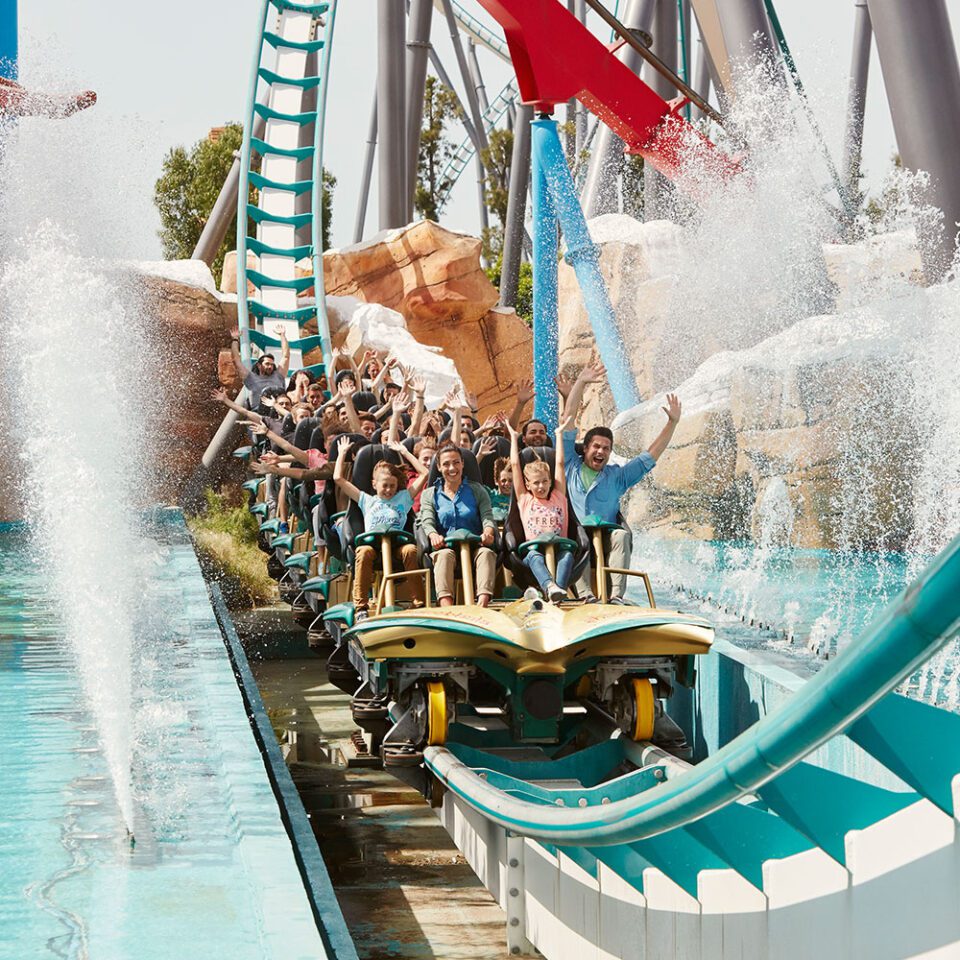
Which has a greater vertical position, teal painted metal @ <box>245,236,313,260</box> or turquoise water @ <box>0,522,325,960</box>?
teal painted metal @ <box>245,236,313,260</box>

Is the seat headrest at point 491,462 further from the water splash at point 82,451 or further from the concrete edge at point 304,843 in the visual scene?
the water splash at point 82,451

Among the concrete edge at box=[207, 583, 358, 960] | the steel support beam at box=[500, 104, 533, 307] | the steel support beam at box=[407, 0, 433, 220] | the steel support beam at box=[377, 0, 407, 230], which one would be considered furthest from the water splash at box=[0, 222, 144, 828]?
the steel support beam at box=[500, 104, 533, 307]

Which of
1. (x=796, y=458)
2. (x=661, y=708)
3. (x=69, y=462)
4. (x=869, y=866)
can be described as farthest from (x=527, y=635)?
(x=796, y=458)

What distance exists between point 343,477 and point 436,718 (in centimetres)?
261

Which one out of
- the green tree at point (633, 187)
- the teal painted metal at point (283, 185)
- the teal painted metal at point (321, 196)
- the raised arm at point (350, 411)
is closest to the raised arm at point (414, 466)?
the raised arm at point (350, 411)

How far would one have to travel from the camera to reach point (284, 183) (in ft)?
62.2

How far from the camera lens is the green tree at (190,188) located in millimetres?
31656

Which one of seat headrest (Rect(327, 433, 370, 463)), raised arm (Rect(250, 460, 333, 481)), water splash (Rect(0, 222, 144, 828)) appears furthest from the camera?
raised arm (Rect(250, 460, 333, 481))

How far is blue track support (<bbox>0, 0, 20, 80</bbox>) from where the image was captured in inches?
563

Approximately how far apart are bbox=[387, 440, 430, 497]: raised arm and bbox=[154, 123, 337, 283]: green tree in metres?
24.5

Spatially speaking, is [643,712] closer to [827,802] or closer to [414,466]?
[827,802]

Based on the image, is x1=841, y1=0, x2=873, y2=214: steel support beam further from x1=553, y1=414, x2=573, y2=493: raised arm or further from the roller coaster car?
the roller coaster car

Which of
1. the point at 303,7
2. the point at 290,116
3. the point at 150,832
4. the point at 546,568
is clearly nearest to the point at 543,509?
the point at 546,568

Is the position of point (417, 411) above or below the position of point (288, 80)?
below
